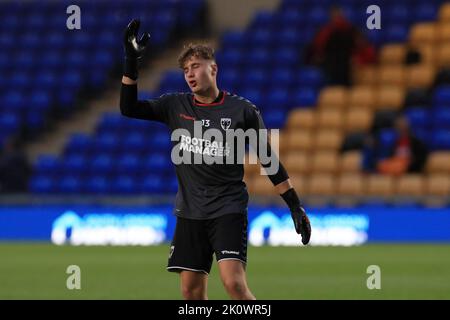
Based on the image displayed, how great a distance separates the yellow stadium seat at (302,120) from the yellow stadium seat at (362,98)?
81cm

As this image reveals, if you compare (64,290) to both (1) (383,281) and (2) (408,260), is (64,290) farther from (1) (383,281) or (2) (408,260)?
(2) (408,260)

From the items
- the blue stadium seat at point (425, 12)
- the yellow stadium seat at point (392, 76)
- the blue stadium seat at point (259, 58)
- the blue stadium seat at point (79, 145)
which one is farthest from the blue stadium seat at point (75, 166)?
the blue stadium seat at point (425, 12)

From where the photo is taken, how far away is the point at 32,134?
2528cm

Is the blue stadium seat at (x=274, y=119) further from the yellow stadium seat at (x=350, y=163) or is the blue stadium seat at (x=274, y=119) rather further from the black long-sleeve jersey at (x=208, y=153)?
the black long-sleeve jersey at (x=208, y=153)

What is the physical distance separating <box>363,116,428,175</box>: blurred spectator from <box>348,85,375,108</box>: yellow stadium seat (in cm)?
204

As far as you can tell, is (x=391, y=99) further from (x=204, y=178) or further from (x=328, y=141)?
(x=204, y=178)

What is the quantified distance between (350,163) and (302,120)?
5.88 ft

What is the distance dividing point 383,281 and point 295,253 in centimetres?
458

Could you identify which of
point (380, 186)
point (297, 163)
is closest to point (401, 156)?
point (380, 186)

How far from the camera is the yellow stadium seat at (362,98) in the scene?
23.5 meters

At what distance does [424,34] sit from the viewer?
79.6 ft

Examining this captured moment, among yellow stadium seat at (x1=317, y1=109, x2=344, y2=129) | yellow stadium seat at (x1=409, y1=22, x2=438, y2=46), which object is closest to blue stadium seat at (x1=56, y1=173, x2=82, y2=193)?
yellow stadium seat at (x1=317, y1=109, x2=344, y2=129)

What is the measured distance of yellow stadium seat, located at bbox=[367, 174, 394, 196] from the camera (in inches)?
829

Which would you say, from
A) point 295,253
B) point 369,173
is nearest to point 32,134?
point 369,173
